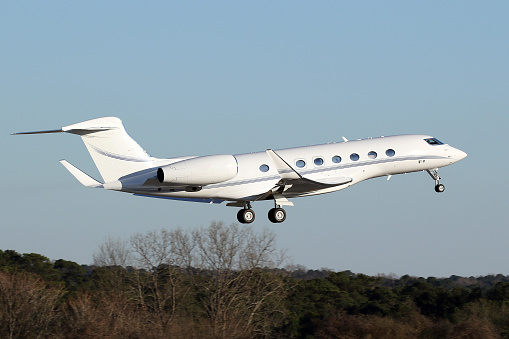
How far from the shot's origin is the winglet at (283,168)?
101 feet

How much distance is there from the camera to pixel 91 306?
4191cm

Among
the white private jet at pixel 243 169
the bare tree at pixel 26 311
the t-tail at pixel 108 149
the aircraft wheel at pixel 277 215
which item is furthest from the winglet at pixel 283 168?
the bare tree at pixel 26 311

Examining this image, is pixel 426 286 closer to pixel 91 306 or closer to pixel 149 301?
pixel 149 301

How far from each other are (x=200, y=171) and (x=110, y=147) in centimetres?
345

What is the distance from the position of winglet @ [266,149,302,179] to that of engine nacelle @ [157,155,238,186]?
4.81ft

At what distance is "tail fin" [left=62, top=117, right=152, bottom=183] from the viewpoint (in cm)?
3027

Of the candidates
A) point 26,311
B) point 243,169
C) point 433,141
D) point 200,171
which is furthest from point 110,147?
point 433,141

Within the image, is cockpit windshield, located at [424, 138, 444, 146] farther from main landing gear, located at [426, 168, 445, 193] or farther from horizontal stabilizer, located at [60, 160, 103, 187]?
horizontal stabilizer, located at [60, 160, 103, 187]

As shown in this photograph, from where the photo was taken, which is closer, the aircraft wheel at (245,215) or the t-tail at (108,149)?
the t-tail at (108,149)

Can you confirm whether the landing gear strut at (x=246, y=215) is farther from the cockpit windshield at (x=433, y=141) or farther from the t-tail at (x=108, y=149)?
the cockpit windshield at (x=433, y=141)

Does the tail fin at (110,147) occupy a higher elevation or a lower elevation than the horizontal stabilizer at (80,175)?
higher

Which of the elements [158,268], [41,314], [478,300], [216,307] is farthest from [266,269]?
[478,300]

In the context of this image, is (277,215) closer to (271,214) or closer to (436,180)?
(271,214)

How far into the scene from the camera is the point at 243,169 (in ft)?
104
